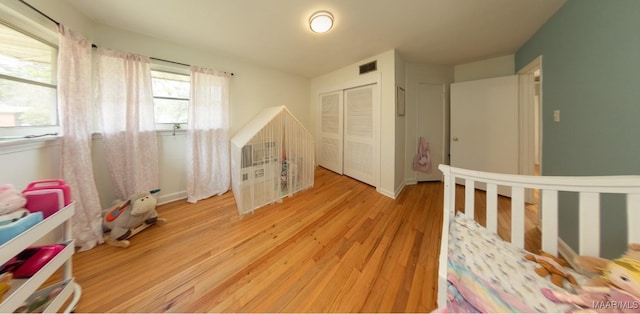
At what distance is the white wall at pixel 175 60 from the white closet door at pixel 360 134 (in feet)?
3.87


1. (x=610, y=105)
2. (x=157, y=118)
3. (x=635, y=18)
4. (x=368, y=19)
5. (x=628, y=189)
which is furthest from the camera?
(x=157, y=118)

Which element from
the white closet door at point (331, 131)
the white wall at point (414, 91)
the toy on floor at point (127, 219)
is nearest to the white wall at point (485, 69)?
the white wall at point (414, 91)

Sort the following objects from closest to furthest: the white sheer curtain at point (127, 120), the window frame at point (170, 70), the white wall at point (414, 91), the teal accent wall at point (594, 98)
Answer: the teal accent wall at point (594, 98), the white sheer curtain at point (127, 120), the window frame at point (170, 70), the white wall at point (414, 91)

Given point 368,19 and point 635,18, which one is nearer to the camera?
point 635,18

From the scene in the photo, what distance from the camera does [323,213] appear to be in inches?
82.1

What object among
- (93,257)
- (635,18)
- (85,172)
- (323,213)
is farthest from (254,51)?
(635,18)

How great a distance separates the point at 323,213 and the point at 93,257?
1954 mm

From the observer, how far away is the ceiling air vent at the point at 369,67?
103 inches

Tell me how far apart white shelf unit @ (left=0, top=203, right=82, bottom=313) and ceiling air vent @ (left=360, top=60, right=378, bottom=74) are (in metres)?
3.21

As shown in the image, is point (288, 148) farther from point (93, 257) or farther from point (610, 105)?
point (610, 105)

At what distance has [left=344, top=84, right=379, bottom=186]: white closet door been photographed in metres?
2.82

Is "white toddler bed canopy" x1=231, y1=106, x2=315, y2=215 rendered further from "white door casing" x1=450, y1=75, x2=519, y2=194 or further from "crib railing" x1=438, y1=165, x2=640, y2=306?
"white door casing" x1=450, y1=75, x2=519, y2=194

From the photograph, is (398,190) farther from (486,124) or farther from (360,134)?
(486,124)

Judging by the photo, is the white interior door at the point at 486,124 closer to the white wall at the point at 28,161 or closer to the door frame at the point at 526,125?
the door frame at the point at 526,125
